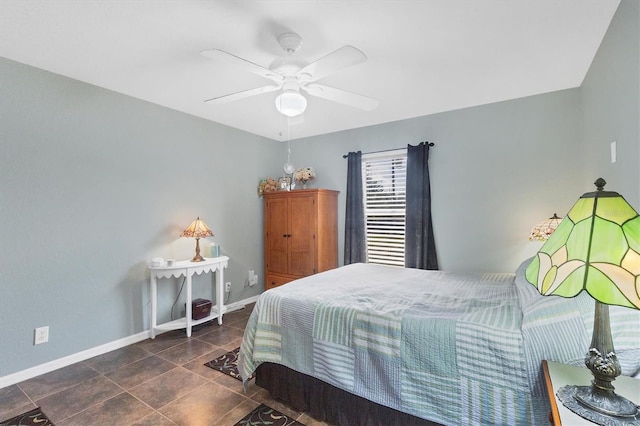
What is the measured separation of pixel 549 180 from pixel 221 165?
3.73m

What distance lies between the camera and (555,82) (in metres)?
2.78

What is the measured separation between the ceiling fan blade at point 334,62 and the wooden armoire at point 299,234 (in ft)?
6.91

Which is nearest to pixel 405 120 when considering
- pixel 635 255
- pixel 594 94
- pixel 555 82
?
pixel 555 82

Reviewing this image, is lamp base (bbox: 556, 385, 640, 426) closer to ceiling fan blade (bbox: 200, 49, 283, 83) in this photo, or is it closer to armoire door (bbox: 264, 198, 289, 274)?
ceiling fan blade (bbox: 200, 49, 283, 83)

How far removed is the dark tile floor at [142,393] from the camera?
1.90 m

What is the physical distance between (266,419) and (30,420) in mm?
1470

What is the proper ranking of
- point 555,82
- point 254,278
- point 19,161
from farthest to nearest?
point 254,278 → point 555,82 → point 19,161

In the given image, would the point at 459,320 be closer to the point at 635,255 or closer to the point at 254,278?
the point at 635,255

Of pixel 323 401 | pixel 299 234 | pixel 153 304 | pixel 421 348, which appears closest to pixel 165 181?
pixel 153 304

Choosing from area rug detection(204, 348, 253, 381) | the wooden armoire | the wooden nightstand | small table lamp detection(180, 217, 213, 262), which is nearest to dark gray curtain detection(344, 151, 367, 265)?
the wooden armoire

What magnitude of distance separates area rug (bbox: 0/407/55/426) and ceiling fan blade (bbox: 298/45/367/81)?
2700mm

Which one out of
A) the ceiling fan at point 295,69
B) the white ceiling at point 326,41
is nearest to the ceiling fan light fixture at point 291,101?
the ceiling fan at point 295,69

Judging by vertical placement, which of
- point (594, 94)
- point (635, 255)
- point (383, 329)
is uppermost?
point (594, 94)

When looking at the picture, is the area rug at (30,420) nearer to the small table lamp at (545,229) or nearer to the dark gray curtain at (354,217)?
the dark gray curtain at (354,217)
